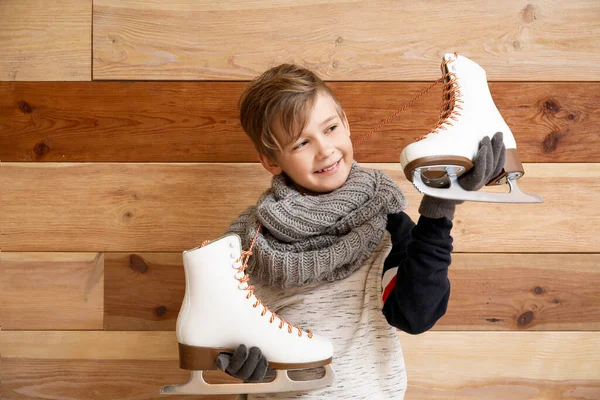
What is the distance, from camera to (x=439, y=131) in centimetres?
88

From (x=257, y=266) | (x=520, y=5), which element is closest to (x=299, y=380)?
(x=257, y=266)

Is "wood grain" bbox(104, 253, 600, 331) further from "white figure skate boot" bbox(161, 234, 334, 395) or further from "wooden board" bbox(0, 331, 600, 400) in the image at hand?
"white figure skate boot" bbox(161, 234, 334, 395)

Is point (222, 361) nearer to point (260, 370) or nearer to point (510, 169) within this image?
point (260, 370)

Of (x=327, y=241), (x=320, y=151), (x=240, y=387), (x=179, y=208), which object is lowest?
(x=240, y=387)

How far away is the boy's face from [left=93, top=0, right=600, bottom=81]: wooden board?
0.26m

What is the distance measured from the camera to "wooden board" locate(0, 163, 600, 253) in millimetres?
1242

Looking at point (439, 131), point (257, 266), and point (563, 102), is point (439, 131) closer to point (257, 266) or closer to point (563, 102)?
point (257, 266)

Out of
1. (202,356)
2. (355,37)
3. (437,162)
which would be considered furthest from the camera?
(355,37)

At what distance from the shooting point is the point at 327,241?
0.98 metres

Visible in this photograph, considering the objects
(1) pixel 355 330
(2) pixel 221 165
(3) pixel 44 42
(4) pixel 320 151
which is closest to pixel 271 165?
(4) pixel 320 151

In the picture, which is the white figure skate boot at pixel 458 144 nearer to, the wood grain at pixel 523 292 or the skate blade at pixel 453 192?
the skate blade at pixel 453 192

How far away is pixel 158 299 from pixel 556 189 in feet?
2.90

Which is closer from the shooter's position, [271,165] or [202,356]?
[202,356]

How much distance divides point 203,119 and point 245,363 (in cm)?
56
